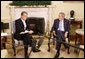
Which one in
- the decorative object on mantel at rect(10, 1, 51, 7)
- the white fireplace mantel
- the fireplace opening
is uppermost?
the decorative object on mantel at rect(10, 1, 51, 7)

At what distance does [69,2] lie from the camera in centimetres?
564

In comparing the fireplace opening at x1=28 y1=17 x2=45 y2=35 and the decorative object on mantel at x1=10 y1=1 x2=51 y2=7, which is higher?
the decorative object on mantel at x1=10 y1=1 x2=51 y2=7

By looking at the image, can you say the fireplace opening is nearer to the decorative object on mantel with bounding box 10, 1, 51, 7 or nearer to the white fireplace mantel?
the white fireplace mantel

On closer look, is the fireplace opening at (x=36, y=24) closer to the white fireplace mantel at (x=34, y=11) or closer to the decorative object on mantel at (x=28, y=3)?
the white fireplace mantel at (x=34, y=11)

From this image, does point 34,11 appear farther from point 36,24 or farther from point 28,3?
point 36,24

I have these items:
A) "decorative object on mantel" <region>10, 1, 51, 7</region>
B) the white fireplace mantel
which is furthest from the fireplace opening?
"decorative object on mantel" <region>10, 1, 51, 7</region>


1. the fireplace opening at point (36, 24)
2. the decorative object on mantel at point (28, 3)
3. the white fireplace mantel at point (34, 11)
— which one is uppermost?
the decorative object on mantel at point (28, 3)

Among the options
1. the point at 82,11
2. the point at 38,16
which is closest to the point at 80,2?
the point at 82,11

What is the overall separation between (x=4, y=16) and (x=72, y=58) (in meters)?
3.04

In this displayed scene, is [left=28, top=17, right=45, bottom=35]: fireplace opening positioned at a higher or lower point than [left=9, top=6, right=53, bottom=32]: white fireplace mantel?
lower

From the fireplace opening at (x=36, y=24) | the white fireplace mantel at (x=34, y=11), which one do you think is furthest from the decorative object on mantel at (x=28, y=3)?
the fireplace opening at (x=36, y=24)

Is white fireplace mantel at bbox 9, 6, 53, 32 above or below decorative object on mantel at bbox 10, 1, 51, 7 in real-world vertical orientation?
below

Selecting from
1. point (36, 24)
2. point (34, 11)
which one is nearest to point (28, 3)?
point (34, 11)

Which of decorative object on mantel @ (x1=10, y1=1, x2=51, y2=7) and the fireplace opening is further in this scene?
the fireplace opening
